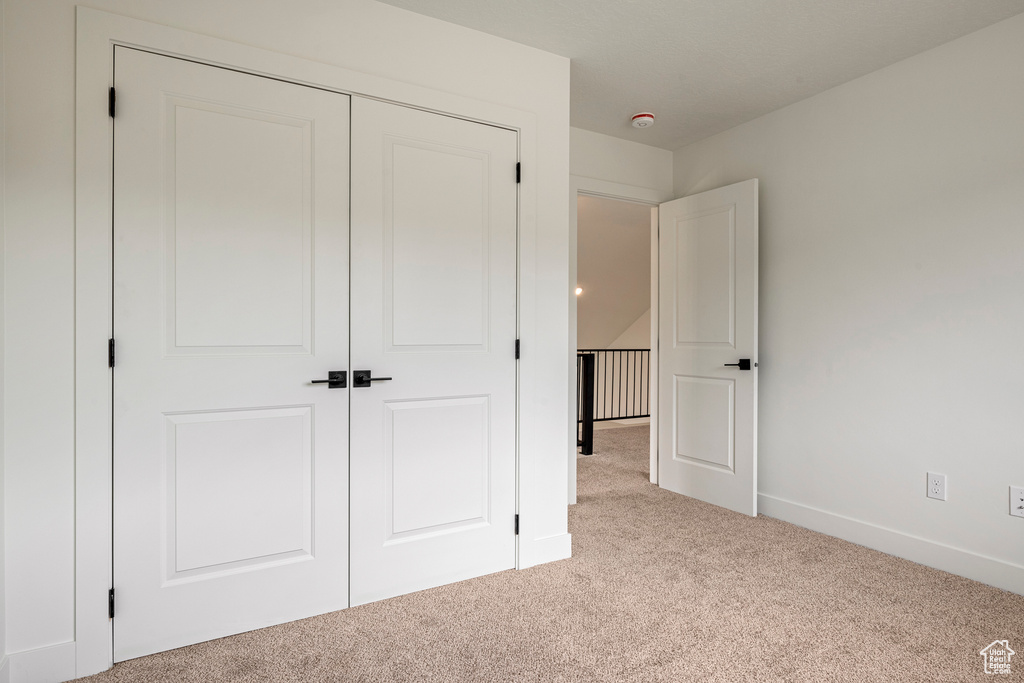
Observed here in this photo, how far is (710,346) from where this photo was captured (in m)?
3.58

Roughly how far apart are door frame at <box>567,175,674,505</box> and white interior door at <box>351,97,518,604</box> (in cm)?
99

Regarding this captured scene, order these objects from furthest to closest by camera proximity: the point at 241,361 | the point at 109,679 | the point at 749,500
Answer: the point at 749,500 < the point at 241,361 < the point at 109,679

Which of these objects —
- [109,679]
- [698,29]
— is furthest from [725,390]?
[109,679]

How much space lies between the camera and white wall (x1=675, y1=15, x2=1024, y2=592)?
236cm

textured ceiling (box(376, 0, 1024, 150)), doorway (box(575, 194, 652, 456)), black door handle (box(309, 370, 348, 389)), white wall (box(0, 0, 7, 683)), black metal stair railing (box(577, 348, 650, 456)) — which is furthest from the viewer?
black metal stair railing (box(577, 348, 650, 456))

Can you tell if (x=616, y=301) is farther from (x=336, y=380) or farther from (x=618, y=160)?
(x=336, y=380)

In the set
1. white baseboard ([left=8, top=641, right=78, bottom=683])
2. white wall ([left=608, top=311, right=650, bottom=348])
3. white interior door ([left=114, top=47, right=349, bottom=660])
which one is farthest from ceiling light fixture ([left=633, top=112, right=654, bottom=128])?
white wall ([left=608, top=311, right=650, bottom=348])

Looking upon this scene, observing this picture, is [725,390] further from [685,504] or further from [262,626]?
[262,626]

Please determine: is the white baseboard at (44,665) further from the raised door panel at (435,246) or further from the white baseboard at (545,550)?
the white baseboard at (545,550)

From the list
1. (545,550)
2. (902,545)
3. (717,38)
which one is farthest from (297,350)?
(902,545)

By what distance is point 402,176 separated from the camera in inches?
88.9

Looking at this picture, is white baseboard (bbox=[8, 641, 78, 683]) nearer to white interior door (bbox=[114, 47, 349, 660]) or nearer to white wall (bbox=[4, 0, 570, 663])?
white wall (bbox=[4, 0, 570, 663])

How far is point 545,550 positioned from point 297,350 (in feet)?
4.81

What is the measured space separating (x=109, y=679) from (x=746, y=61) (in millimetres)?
3563
